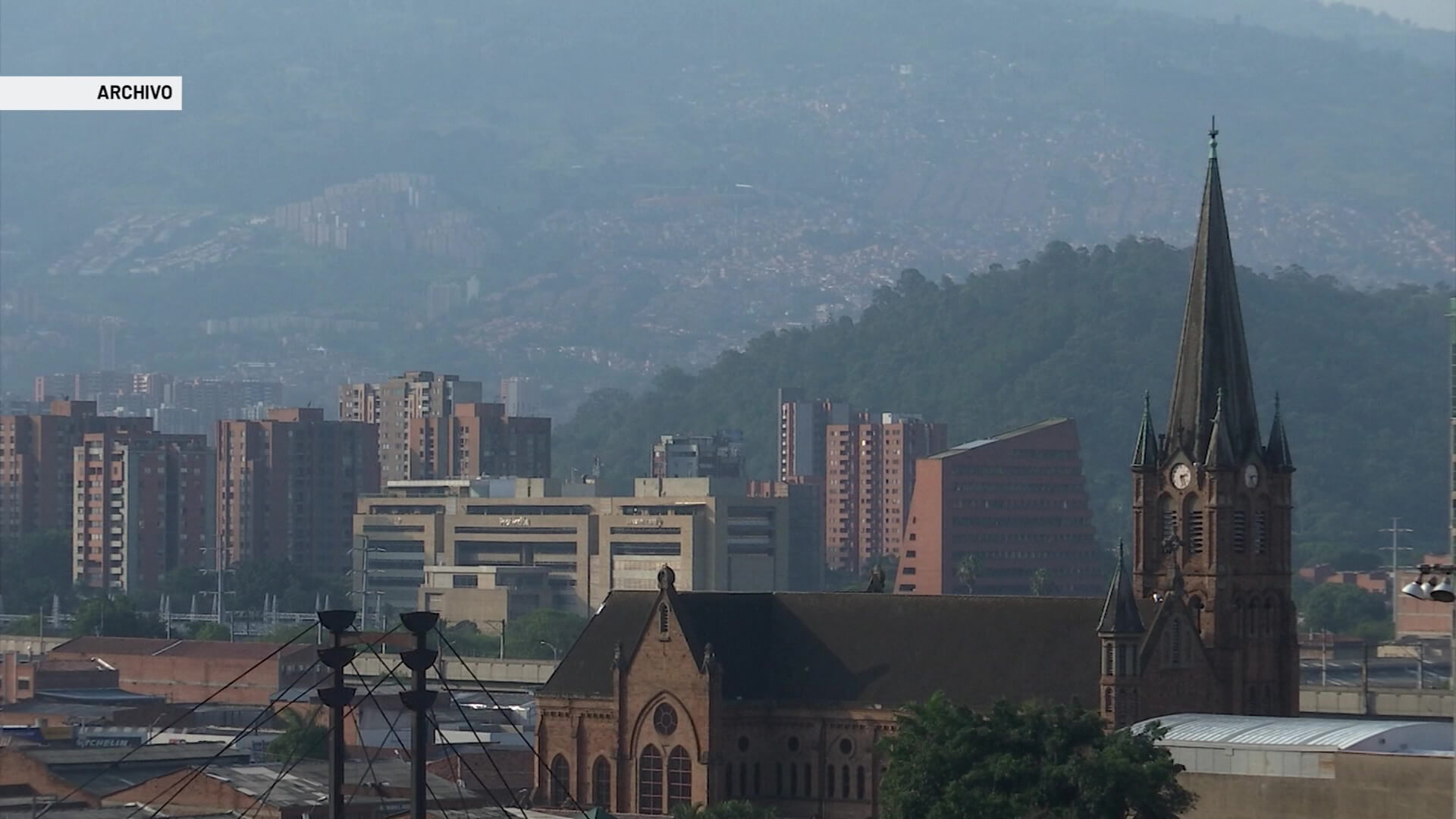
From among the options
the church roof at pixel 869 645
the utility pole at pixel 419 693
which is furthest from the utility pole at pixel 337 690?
the church roof at pixel 869 645

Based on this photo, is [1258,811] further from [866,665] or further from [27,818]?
[27,818]

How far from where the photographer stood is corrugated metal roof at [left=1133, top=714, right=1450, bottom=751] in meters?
82.9

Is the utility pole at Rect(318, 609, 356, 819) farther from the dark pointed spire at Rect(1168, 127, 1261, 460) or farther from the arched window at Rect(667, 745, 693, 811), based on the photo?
the dark pointed spire at Rect(1168, 127, 1261, 460)

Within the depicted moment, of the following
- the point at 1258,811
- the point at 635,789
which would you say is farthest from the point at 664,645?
the point at 1258,811

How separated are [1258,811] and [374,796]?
3381 centimetres

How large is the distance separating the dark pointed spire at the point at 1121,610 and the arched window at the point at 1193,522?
→ 4.72 m

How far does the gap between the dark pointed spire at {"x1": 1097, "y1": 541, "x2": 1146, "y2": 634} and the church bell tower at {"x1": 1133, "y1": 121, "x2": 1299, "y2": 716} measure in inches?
114

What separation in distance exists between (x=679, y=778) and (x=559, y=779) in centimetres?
→ 410

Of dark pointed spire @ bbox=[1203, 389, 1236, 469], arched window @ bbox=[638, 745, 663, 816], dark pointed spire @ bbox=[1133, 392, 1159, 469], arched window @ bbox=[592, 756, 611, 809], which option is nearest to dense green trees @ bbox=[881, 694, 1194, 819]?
dark pointed spire @ bbox=[1203, 389, 1236, 469]

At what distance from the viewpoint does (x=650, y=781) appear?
102m

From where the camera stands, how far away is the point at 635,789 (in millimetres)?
102062

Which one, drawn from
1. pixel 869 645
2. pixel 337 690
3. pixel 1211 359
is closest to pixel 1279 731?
pixel 1211 359

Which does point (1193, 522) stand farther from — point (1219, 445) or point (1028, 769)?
point (1028, 769)

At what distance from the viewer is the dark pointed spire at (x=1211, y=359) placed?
10112 centimetres
